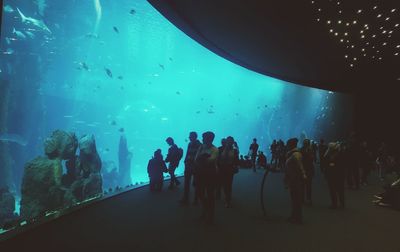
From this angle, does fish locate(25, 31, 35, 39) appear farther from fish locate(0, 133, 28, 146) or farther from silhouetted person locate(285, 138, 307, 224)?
silhouetted person locate(285, 138, 307, 224)

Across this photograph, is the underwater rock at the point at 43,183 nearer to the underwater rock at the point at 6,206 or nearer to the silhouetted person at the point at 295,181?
the underwater rock at the point at 6,206

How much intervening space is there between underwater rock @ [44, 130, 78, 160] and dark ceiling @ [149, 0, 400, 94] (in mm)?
6141

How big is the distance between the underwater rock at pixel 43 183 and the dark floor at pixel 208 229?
5228 mm

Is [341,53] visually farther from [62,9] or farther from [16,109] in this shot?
[62,9]

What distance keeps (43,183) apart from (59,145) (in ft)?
5.17

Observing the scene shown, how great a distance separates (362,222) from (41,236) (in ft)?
20.3

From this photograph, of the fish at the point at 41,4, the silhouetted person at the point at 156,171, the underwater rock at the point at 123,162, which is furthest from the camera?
the fish at the point at 41,4

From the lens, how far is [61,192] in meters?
12.6

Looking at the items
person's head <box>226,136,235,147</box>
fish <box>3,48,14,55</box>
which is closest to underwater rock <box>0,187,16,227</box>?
person's head <box>226,136,235,147</box>

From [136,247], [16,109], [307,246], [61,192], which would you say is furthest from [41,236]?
[16,109]

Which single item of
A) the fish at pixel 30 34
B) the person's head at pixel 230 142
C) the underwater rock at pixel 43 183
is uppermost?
the fish at pixel 30 34

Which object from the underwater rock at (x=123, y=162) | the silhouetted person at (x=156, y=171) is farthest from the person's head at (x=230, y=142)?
the underwater rock at (x=123, y=162)

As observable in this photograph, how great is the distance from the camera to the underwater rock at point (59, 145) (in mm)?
11992

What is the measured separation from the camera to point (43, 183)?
39.6 ft
